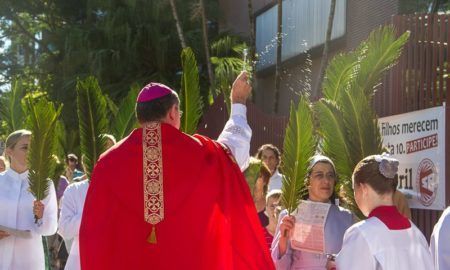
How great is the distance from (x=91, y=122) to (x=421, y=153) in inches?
124

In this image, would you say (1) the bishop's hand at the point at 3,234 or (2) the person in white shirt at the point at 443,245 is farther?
(1) the bishop's hand at the point at 3,234

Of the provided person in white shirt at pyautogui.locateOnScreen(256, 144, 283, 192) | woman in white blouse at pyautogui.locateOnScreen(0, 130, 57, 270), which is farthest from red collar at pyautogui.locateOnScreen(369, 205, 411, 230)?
person in white shirt at pyautogui.locateOnScreen(256, 144, 283, 192)

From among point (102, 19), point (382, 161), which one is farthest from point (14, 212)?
point (102, 19)

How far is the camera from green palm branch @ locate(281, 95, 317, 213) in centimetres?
620

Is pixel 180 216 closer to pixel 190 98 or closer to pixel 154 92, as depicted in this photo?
pixel 154 92

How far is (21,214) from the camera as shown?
7656mm

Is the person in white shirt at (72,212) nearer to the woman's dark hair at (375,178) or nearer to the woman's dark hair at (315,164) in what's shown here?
the woman's dark hair at (315,164)

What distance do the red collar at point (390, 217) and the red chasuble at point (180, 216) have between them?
0.76 metres

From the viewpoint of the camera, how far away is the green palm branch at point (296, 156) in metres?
6.20

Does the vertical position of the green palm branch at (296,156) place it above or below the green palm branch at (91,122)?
below

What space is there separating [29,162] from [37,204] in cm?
43

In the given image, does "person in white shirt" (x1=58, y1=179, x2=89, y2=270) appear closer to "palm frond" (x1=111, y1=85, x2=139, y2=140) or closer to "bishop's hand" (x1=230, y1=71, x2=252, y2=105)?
"palm frond" (x1=111, y1=85, x2=139, y2=140)

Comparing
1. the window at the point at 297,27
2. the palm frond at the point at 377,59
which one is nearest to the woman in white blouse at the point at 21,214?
the palm frond at the point at 377,59

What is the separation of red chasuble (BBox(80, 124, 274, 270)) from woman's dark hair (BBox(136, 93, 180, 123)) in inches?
3.2
